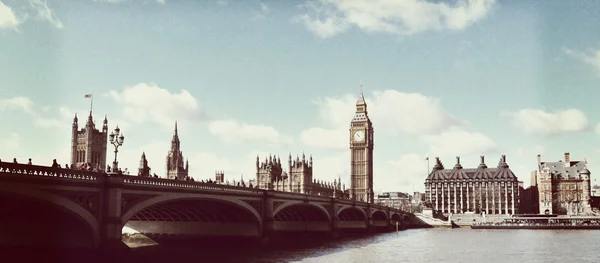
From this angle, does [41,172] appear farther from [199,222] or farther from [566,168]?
[566,168]

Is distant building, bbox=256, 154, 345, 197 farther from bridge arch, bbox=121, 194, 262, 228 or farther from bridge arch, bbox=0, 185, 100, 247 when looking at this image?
bridge arch, bbox=0, 185, 100, 247

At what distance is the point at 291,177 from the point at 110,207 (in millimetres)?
125519

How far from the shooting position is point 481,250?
7031 cm

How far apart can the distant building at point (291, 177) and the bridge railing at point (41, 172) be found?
12032 cm

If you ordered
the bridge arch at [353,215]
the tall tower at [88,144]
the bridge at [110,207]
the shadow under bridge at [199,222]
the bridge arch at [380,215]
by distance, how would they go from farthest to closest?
1. the tall tower at [88,144]
2. the bridge arch at [380,215]
3. the bridge arch at [353,215]
4. the shadow under bridge at [199,222]
5. the bridge at [110,207]

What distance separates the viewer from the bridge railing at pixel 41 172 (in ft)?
112

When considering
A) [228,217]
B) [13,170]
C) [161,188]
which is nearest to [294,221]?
[228,217]

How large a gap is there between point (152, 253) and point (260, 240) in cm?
1417

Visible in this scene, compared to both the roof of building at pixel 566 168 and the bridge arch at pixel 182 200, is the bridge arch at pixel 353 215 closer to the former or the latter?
the bridge arch at pixel 182 200

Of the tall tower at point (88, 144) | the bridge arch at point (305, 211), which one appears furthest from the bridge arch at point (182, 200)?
the tall tower at point (88, 144)

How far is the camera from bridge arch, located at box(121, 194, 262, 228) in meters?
44.8

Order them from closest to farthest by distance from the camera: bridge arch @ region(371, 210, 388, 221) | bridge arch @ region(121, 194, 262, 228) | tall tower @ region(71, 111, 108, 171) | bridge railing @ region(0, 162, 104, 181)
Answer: bridge railing @ region(0, 162, 104, 181) → bridge arch @ region(121, 194, 262, 228) → bridge arch @ region(371, 210, 388, 221) → tall tower @ region(71, 111, 108, 171)

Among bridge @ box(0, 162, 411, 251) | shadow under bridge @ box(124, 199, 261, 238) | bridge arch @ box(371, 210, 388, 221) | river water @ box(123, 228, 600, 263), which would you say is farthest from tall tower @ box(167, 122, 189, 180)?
river water @ box(123, 228, 600, 263)

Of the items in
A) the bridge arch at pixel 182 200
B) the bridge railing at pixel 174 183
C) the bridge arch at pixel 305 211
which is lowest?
the bridge arch at pixel 305 211
